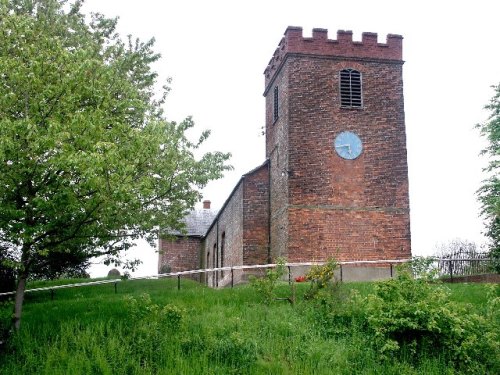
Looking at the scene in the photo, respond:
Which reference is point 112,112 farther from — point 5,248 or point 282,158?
point 282,158

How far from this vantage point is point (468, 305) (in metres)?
15.6

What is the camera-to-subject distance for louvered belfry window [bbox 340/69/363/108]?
27.0 m

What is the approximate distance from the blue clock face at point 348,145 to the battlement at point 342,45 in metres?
3.31

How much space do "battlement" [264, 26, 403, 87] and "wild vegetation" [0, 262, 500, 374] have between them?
1289cm

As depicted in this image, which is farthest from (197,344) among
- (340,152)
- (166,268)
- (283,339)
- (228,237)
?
(166,268)

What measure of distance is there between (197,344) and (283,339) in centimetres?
195

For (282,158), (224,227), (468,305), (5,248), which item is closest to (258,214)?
(282,158)

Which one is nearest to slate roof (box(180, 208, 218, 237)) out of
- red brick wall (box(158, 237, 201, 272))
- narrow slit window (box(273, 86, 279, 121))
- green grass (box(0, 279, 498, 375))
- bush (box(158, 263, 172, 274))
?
red brick wall (box(158, 237, 201, 272))

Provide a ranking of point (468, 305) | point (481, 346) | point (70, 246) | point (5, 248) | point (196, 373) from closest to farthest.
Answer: point (196, 373), point (481, 346), point (468, 305), point (70, 246), point (5, 248)

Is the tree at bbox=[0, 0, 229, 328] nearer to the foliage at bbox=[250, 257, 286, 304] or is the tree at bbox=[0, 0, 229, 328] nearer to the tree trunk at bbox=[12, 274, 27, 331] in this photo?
the tree trunk at bbox=[12, 274, 27, 331]

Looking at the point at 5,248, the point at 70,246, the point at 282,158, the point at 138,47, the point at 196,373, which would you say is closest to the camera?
the point at 196,373

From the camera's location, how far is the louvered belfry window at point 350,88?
88.4 feet

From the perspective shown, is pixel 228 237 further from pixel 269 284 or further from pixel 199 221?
pixel 269 284

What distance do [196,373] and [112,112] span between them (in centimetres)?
719
